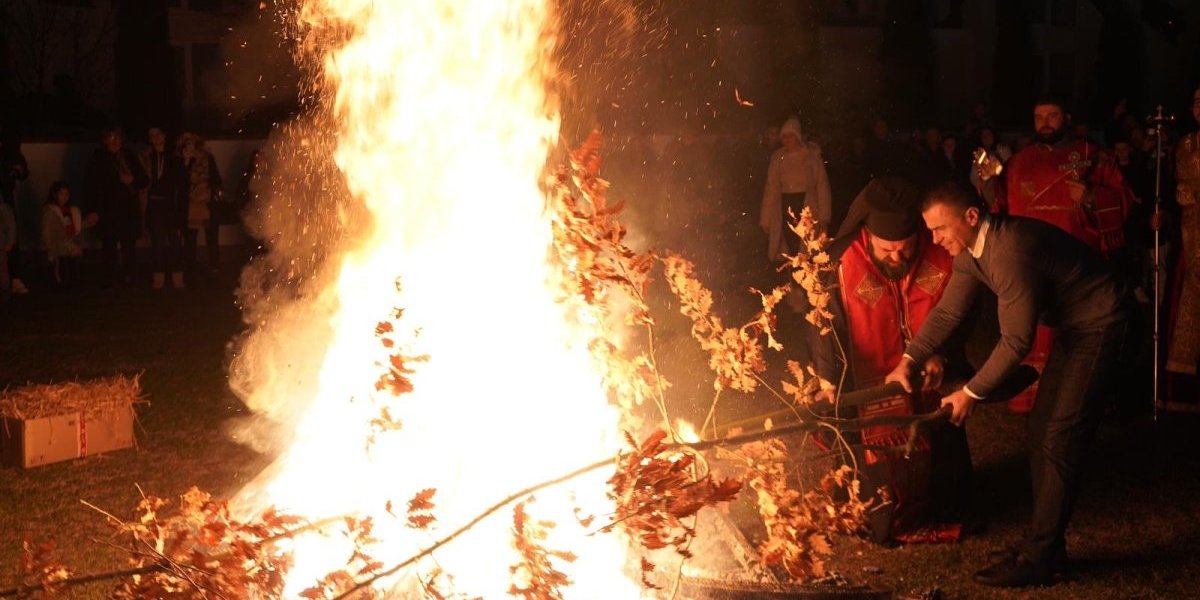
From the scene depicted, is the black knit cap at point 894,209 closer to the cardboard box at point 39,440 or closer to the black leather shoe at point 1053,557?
the black leather shoe at point 1053,557

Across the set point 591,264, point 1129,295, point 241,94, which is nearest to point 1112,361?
point 1129,295

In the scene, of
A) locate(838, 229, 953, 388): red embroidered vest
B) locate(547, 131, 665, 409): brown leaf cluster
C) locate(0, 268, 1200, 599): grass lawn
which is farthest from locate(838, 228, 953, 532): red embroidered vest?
locate(547, 131, 665, 409): brown leaf cluster

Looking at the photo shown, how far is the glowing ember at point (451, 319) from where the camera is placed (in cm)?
471

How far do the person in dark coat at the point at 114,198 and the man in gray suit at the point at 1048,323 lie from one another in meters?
11.6

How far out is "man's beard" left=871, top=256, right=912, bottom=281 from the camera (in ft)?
19.8

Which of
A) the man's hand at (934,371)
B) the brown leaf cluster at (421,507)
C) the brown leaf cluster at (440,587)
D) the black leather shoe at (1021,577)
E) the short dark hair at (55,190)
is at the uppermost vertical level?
the short dark hair at (55,190)

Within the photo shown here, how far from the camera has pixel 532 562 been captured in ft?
13.3

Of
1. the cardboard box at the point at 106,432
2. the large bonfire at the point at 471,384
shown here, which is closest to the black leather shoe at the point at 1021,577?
the large bonfire at the point at 471,384

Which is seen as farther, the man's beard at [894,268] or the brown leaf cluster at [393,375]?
the man's beard at [894,268]

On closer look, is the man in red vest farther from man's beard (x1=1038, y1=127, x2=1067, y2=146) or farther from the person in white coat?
the person in white coat

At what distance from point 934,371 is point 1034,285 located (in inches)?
32.5

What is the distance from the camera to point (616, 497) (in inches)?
160

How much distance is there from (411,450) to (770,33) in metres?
21.8

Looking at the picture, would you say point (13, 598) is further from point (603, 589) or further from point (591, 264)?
point (591, 264)
